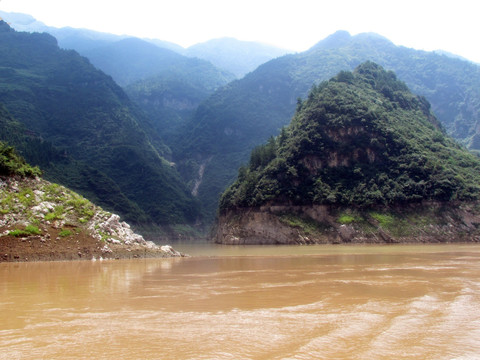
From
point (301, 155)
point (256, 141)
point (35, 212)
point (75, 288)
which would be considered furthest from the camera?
point (256, 141)

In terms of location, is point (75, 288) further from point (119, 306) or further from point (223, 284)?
point (223, 284)

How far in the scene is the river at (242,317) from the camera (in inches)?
383

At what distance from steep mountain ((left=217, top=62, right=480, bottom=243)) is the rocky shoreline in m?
43.7

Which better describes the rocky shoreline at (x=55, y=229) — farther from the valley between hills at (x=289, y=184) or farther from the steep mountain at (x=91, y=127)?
the steep mountain at (x=91, y=127)

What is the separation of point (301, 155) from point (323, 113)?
1172cm

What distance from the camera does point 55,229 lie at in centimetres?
3478

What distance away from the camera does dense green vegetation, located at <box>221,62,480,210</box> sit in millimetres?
77875

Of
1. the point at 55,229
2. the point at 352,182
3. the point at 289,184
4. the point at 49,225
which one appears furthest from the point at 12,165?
the point at 352,182

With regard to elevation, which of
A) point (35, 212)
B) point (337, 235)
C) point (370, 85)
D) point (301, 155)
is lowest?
point (337, 235)

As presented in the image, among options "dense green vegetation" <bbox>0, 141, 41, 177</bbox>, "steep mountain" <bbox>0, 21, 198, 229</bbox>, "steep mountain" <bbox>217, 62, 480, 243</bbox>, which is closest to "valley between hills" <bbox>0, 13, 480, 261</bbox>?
"dense green vegetation" <bbox>0, 141, 41, 177</bbox>

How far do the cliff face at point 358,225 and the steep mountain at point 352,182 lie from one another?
0.17 m

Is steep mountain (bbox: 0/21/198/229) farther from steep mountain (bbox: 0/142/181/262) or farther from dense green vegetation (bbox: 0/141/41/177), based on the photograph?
steep mountain (bbox: 0/142/181/262)

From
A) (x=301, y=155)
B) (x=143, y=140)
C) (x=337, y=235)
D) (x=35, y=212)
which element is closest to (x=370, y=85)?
(x=301, y=155)

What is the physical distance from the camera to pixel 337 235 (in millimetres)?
75125
